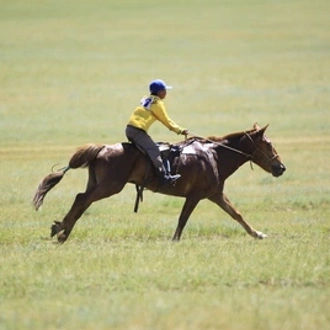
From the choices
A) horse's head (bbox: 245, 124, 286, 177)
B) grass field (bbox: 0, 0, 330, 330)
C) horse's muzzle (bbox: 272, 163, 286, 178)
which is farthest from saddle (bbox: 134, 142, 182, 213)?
horse's muzzle (bbox: 272, 163, 286, 178)

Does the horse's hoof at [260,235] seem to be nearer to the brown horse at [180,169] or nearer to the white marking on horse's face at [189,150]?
the brown horse at [180,169]

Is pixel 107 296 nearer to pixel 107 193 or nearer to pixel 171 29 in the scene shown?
pixel 107 193

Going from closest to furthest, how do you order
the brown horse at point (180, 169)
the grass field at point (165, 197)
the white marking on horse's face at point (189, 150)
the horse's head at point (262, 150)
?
the grass field at point (165, 197) → the brown horse at point (180, 169) → the white marking on horse's face at point (189, 150) → the horse's head at point (262, 150)

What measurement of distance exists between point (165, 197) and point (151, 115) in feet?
23.2

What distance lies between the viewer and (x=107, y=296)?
970cm

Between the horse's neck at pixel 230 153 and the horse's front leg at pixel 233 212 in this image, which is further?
the horse's neck at pixel 230 153

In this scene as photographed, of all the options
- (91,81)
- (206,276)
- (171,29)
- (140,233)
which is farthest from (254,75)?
(206,276)

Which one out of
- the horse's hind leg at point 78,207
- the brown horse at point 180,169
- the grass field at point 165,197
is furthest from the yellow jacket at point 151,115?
the grass field at point 165,197

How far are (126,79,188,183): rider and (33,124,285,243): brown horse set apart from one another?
0.13m

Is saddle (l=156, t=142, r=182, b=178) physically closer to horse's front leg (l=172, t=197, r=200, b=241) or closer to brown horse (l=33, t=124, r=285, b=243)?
brown horse (l=33, t=124, r=285, b=243)

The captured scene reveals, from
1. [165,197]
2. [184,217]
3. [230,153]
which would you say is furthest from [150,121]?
[165,197]

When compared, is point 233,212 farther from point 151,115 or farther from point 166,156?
point 151,115

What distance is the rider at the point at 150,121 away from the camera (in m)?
14.3

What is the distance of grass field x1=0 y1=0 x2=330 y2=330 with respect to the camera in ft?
30.7
